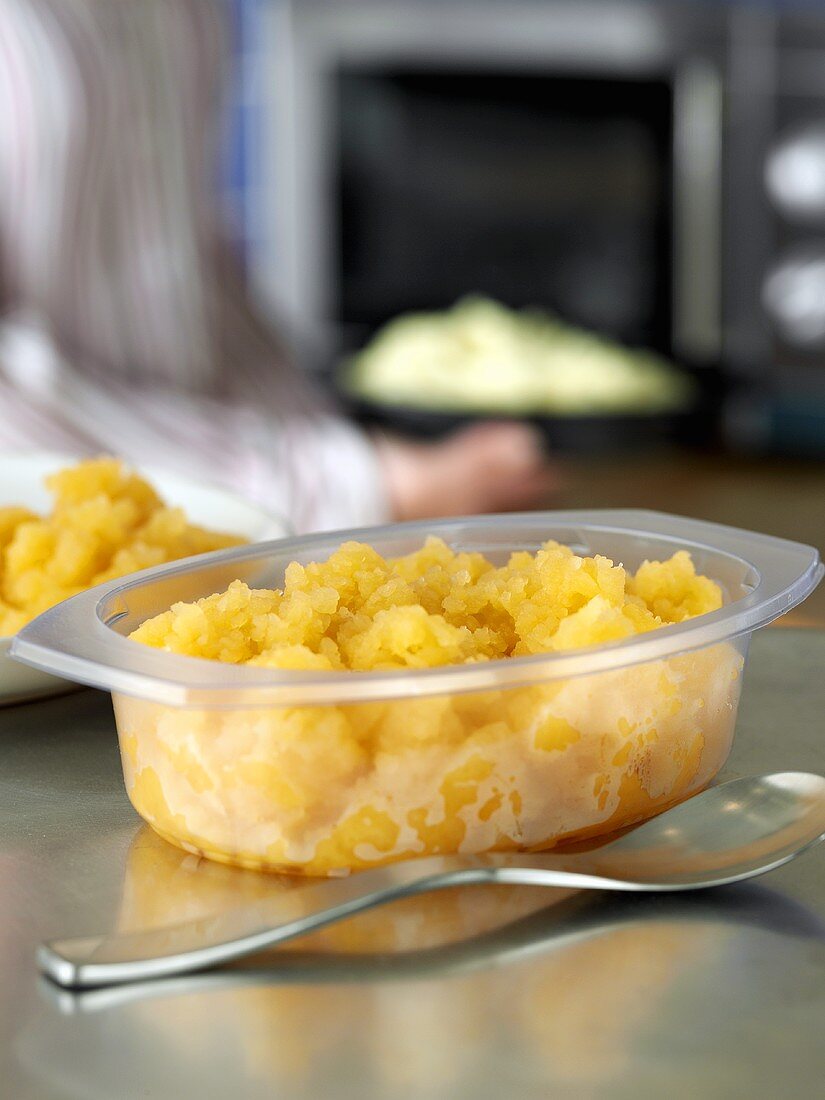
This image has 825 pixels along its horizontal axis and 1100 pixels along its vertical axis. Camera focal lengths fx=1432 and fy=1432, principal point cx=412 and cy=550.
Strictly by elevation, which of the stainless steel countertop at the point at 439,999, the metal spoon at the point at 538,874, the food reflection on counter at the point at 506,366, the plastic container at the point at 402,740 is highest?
the plastic container at the point at 402,740

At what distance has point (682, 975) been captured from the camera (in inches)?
15.0

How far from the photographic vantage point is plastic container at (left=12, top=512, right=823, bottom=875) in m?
0.40

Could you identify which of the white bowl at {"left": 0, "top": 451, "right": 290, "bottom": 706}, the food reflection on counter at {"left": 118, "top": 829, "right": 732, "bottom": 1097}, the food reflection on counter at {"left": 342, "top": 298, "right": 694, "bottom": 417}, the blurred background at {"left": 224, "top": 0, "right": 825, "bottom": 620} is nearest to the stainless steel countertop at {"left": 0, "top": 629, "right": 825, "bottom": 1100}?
the food reflection on counter at {"left": 118, "top": 829, "right": 732, "bottom": 1097}

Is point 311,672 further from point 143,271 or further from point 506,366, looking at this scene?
point 506,366

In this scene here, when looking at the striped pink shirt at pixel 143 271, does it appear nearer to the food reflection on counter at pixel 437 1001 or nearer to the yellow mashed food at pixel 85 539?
the yellow mashed food at pixel 85 539

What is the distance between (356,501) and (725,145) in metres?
1.59

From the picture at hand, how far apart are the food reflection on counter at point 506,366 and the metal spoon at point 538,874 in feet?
6.70

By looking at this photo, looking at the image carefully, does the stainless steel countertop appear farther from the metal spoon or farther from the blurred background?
the blurred background

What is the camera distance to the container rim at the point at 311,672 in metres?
0.39

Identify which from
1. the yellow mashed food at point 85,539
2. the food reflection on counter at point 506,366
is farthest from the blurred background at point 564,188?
the yellow mashed food at point 85,539

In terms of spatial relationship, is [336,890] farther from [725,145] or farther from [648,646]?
Answer: [725,145]

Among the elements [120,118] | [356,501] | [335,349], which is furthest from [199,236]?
[335,349]

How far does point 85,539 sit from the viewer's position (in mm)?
602

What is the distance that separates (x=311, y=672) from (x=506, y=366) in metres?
2.29
